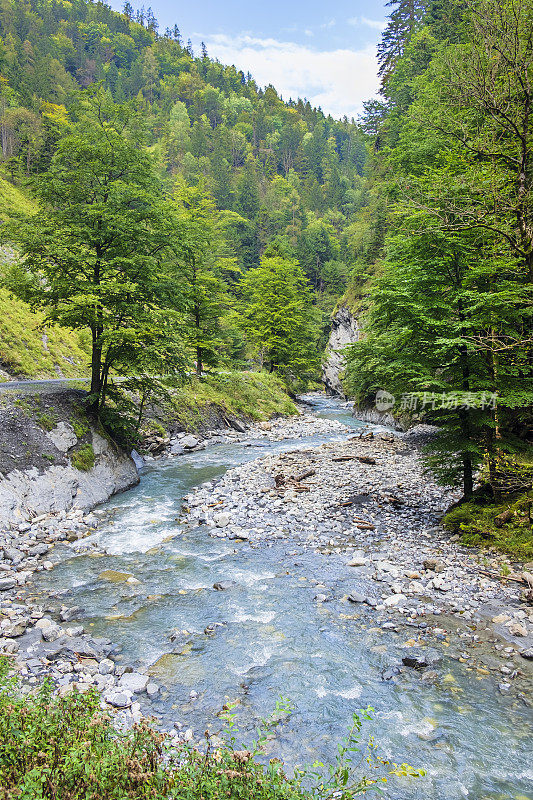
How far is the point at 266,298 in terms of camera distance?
36.9 m

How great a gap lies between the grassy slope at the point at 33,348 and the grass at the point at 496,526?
19.4m

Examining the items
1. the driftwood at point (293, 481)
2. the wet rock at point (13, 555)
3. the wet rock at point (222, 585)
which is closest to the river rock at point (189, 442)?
the driftwood at point (293, 481)

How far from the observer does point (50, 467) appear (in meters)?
12.3

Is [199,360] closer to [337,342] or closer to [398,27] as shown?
[337,342]

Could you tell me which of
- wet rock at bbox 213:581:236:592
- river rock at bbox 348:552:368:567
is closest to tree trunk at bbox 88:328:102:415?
wet rock at bbox 213:581:236:592

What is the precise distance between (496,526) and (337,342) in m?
35.9

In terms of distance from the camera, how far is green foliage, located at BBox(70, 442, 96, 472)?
43.4 feet

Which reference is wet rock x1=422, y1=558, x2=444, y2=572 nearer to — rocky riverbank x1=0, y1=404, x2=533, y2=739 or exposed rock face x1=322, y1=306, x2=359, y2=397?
rocky riverbank x1=0, y1=404, x2=533, y2=739

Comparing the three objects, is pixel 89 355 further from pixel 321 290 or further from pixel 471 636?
pixel 321 290

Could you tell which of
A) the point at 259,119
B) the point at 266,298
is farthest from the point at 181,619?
the point at 259,119

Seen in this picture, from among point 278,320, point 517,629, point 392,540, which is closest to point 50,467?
point 392,540

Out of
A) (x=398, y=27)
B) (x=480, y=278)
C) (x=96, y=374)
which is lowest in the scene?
(x=96, y=374)

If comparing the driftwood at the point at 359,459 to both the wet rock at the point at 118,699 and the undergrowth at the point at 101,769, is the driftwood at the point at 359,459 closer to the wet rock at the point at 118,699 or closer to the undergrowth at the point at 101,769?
the wet rock at the point at 118,699

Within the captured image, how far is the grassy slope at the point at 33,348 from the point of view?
22281mm
